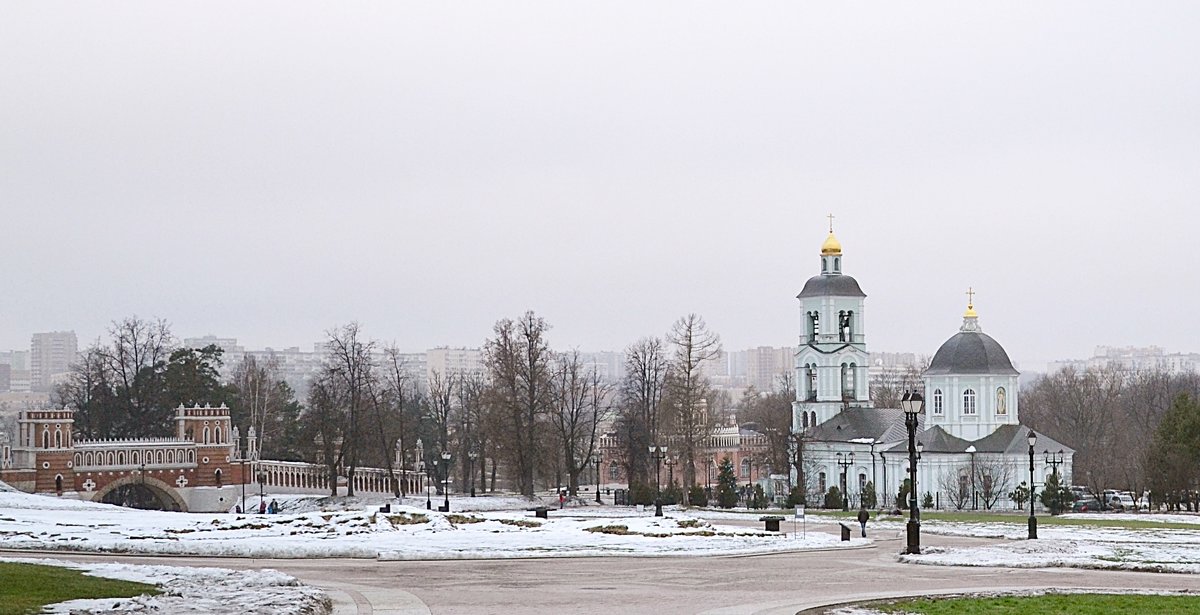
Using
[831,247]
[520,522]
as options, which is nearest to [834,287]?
[831,247]

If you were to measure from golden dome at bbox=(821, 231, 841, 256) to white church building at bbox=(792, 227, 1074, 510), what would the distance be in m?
0.06

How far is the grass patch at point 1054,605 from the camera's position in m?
21.2

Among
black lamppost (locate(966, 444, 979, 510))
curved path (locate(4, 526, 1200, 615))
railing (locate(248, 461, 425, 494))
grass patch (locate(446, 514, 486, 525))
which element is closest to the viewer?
curved path (locate(4, 526, 1200, 615))

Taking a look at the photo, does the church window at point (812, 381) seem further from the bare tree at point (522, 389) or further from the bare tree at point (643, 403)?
the bare tree at point (522, 389)

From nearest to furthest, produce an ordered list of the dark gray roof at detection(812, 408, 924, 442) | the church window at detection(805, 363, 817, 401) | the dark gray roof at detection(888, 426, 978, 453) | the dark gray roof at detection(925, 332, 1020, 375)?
the dark gray roof at detection(888, 426, 978, 453)
the dark gray roof at detection(925, 332, 1020, 375)
the dark gray roof at detection(812, 408, 924, 442)
the church window at detection(805, 363, 817, 401)

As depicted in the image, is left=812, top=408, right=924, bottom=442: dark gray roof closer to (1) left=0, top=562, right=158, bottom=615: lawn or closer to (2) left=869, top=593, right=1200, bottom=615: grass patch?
(2) left=869, top=593, right=1200, bottom=615: grass patch

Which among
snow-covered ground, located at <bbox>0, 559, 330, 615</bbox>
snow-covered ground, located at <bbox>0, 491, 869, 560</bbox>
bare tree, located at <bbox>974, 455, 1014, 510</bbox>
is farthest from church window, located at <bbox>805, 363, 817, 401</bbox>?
snow-covered ground, located at <bbox>0, 559, 330, 615</bbox>

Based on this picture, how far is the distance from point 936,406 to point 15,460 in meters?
47.7

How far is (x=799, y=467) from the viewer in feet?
262

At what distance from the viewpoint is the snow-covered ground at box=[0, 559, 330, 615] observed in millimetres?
20469

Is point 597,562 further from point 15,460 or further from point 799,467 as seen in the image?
point 799,467

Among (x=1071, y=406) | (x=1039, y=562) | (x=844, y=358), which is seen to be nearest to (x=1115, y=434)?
(x=1071, y=406)

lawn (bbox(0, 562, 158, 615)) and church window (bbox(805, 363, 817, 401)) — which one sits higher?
church window (bbox(805, 363, 817, 401))

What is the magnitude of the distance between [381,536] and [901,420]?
54.8 m
